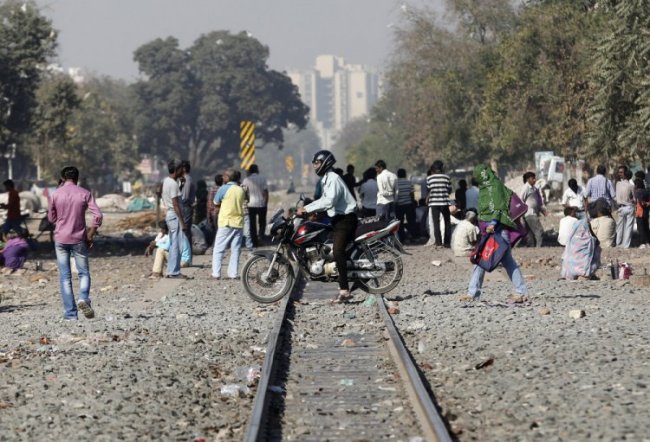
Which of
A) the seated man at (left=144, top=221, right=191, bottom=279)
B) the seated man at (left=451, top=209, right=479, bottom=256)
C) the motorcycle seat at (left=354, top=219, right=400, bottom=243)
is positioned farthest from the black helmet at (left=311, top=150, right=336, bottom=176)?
the seated man at (left=451, top=209, right=479, bottom=256)

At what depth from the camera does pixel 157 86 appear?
144 metres

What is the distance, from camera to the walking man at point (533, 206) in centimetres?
2707

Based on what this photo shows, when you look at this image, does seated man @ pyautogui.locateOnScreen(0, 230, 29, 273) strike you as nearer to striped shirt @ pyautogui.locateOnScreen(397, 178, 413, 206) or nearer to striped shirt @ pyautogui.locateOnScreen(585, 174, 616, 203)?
striped shirt @ pyautogui.locateOnScreen(397, 178, 413, 206)

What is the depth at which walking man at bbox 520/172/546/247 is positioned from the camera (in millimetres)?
27072

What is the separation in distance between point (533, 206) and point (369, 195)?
141 inches

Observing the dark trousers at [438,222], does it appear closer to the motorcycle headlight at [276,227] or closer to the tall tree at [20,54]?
the motorcycle headlight at [276,227]

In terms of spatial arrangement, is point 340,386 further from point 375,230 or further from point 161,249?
point 161,249

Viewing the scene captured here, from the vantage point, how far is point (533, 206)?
28703 mm

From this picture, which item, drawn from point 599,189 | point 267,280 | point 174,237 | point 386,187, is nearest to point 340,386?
point 267,280

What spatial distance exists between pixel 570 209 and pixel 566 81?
35.5 meters

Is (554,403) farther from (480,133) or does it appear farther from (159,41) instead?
(159,41)

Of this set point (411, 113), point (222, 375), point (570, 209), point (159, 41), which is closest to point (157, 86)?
point (159, 41)

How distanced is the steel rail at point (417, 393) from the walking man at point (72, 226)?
150 inches

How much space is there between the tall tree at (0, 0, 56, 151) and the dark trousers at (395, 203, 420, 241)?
34.6 metres
